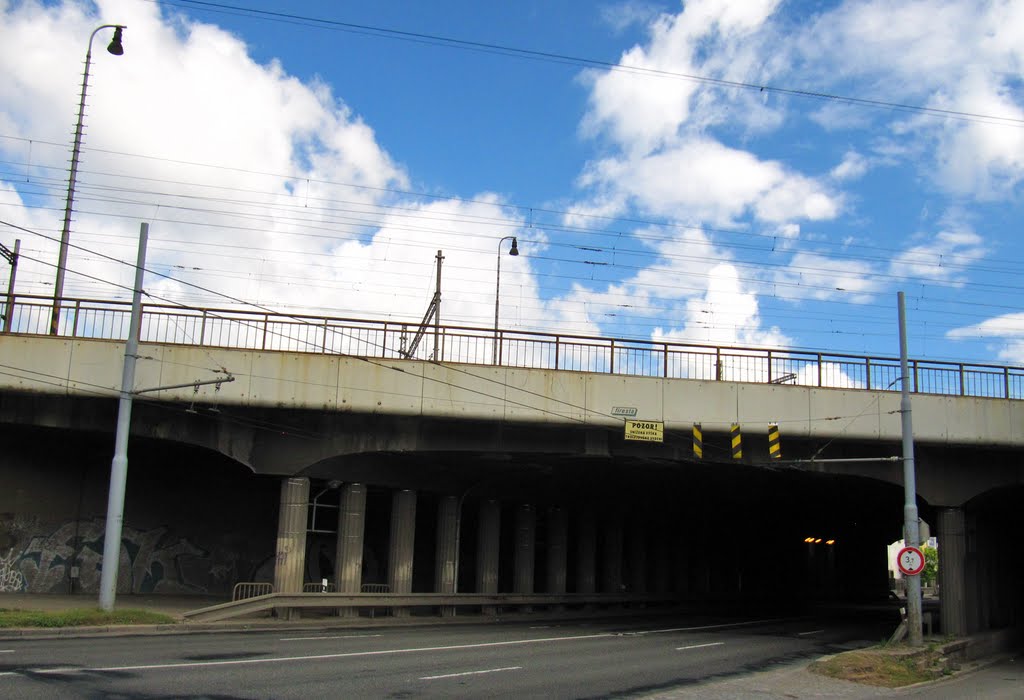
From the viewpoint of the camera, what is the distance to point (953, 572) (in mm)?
28516

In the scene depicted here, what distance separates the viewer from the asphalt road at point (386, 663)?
40.4ft

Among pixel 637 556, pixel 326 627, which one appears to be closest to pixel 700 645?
pixel 326 627

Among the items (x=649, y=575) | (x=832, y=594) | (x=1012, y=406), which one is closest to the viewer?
(x=1012, y=406)

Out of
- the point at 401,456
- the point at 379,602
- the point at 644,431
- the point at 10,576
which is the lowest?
the point at 379,602

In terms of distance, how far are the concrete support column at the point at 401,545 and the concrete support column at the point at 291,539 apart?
12.0 ft

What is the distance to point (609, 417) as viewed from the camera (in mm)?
25938

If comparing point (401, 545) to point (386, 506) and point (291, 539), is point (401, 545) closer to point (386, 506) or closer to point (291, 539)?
point (291, 539)

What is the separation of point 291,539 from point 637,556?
947 inches

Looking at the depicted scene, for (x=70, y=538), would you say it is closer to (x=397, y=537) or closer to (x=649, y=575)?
(x=397, y=537)

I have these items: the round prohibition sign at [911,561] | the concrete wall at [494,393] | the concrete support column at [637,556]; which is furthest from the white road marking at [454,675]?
the concrete support column at [637,556]

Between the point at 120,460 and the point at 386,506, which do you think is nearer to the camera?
the point at 120,460

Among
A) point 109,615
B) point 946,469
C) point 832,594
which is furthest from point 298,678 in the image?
point 832,594

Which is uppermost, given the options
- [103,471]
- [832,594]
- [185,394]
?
[185,394]

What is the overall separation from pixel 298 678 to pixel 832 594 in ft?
220
